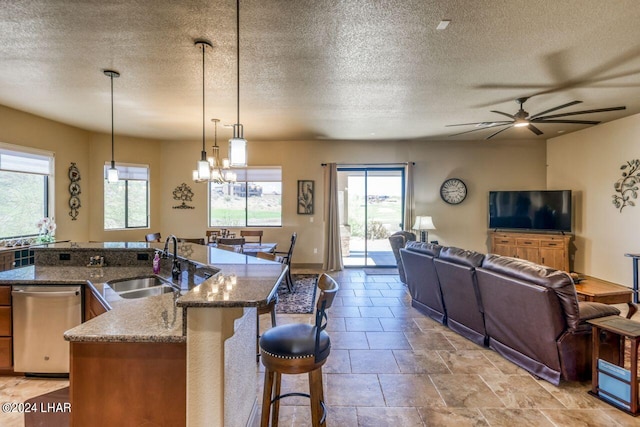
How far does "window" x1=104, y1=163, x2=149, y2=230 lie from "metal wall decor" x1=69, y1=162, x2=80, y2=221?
49 cm

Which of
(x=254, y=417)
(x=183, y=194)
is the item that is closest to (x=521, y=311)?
(x=254, y=417)

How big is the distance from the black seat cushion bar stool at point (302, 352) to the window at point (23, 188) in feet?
17.2

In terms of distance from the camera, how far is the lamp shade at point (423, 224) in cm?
630

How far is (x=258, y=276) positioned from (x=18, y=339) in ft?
7.66

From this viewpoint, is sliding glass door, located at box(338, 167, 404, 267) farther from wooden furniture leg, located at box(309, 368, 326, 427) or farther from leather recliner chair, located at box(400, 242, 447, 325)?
wooden furniture leg, located at box(309, 368, 326, 427)

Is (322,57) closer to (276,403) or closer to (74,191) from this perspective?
(276,403)

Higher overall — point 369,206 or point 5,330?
point 369,206

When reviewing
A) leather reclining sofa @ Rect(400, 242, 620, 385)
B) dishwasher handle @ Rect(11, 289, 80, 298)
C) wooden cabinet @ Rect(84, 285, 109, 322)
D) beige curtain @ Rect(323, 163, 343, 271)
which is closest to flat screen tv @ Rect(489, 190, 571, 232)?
beige curtain @ Rect(323, 163, 343, 271)

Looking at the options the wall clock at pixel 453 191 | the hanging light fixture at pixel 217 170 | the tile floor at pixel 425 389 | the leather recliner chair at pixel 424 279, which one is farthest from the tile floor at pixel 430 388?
the wall clock at pixel 453 191

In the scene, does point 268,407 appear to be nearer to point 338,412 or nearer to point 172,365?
point 172,365

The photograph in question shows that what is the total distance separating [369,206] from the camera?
23.3 ft

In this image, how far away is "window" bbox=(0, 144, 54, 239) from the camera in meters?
4.58

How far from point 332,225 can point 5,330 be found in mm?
5242

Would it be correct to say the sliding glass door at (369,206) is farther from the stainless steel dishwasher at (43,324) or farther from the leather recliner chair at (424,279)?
the stainless steel dishwasher at (43,324)
